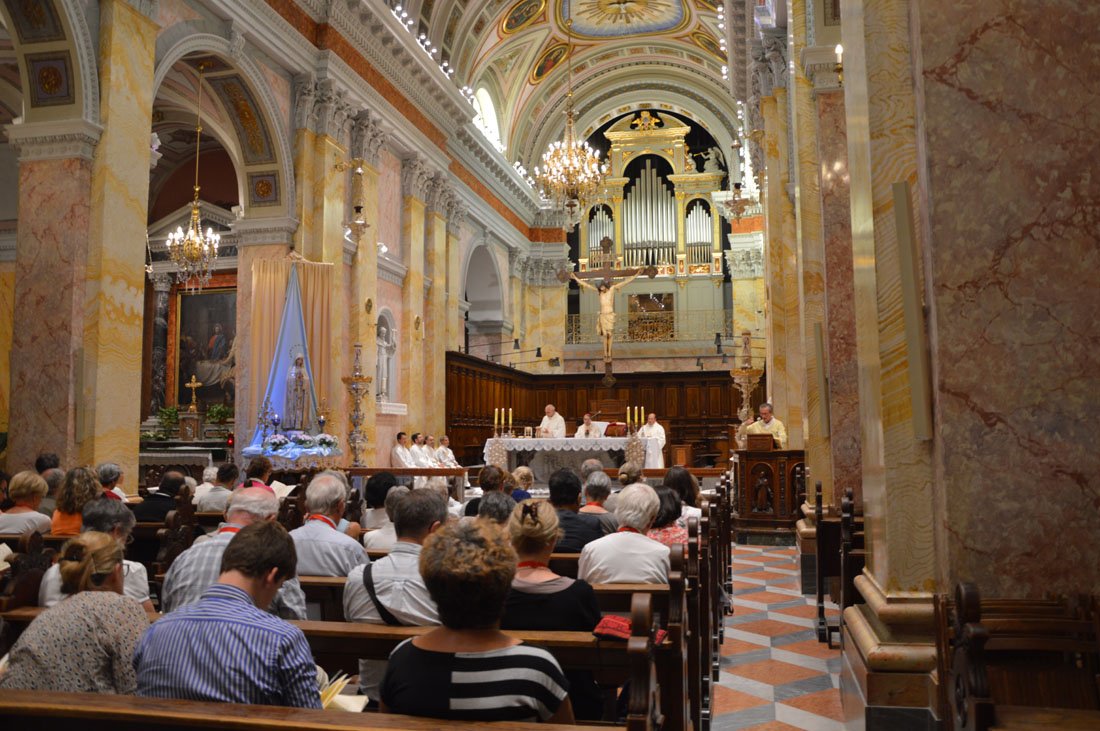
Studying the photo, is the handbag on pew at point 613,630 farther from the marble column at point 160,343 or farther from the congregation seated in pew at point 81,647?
the marble column at point 160,343

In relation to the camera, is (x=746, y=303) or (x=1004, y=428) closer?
(x=1004, y=428)

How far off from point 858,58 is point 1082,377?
149cm

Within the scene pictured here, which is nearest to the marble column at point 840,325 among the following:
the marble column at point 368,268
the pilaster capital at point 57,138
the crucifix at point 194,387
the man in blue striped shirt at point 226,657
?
the man in blue striped shirt at point 226,657

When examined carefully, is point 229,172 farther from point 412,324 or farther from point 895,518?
point 895,518

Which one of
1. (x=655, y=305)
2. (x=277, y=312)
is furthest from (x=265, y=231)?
(x=655, y=305)

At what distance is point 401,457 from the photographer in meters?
15.1

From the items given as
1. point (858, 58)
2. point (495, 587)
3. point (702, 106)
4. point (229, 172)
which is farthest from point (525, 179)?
point (495, 587)

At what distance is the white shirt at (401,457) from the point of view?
1508cm

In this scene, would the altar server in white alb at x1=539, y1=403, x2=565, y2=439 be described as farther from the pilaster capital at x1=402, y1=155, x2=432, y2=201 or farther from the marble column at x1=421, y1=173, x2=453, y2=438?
the pilaster capital at x1=402, y1=155, x2=432, y2=201

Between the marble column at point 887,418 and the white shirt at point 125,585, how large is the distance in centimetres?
265

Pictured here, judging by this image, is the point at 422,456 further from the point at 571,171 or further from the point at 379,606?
the point at 379,606

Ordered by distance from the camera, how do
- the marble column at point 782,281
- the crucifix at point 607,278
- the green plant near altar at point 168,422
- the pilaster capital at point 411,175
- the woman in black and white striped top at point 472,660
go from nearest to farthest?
→ the woman in black and white striped top at point 472,660 < the marble column at point 782,281 < the green plant near altar at point 168,422 < the pilaster capital at point 411,175 < the crucifix at point 607,278

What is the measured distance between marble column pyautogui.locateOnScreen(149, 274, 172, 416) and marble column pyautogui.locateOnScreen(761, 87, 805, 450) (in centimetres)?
1182

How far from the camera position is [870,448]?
344 cm
